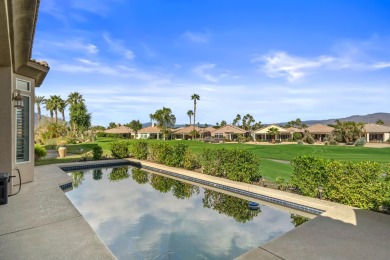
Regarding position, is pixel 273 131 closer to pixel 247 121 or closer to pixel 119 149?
pixel 247 121

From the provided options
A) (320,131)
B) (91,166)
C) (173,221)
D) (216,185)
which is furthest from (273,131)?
(173,221)

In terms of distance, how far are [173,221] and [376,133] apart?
53578mm

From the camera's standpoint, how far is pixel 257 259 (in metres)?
3.88

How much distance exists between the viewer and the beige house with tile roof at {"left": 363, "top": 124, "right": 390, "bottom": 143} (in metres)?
45.8

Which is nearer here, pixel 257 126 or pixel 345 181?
pixel 345 181

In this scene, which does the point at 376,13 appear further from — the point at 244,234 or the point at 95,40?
the point at 95,40

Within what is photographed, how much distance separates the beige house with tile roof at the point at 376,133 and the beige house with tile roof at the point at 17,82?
53.2 metres

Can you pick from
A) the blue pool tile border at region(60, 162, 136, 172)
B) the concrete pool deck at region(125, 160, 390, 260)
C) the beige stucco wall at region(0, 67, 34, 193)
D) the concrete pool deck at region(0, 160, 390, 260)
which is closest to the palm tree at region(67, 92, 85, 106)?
the blue pool tile border at region(60, 162, 136, 172)

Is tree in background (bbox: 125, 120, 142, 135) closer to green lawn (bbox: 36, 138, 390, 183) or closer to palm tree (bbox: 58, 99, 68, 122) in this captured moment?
palm tree (bbox: 58, 99, 68, 122)

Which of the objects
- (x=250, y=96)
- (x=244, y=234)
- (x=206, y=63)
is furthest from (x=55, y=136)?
(x=244, y=234)

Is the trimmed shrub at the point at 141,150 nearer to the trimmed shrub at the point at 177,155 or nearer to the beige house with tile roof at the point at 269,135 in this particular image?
the trimmed shrub at the point at 177,155

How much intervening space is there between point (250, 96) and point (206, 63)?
8.29m

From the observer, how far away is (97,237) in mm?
4438

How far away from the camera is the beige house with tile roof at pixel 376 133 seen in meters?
45.8
